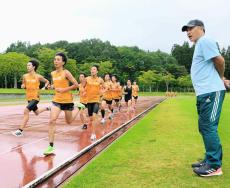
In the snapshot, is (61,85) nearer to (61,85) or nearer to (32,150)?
(61,85)

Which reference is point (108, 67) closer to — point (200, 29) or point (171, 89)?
point (171, 89)

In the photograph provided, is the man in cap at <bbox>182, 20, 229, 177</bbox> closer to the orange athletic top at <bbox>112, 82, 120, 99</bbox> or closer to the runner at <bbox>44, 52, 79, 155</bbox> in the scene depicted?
the runner at <bbox>44, 52, 79, 155</bbox>

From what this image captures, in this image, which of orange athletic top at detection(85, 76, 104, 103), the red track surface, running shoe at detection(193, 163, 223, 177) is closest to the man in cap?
running shoe at detection(193, 163, 223, 177)

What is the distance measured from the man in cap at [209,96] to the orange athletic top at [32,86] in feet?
19.7

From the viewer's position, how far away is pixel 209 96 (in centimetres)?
577

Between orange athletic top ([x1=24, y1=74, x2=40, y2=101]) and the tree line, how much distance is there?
67.0 meters

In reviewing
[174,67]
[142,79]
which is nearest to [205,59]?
[142,79]

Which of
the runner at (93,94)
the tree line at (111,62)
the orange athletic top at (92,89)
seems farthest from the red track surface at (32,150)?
the tree line at (111,62)

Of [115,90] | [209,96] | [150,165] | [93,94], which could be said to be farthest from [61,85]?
[115,90]

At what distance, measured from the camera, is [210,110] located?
18.8ft

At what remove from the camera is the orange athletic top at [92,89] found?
10.6m

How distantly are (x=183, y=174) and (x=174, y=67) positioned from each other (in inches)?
3974

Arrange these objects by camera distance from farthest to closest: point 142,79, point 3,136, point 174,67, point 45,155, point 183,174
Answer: point 174,67
point 142,79
point 3,136
point 45,155
point 183,174

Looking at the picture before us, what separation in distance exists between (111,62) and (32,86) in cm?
9582
